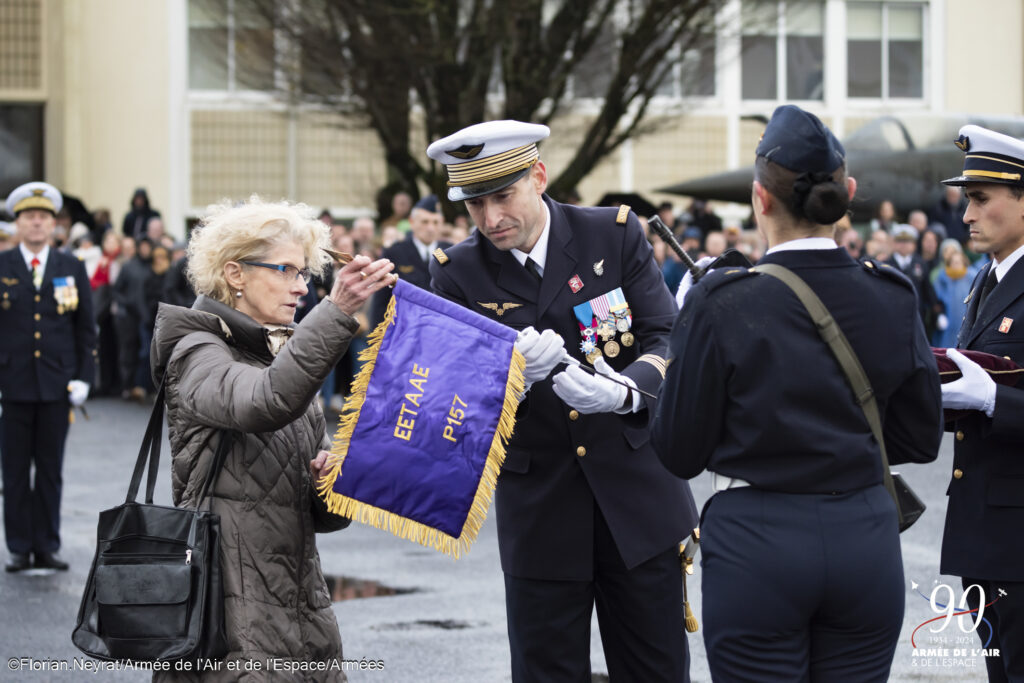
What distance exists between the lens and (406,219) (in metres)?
A: 18.9

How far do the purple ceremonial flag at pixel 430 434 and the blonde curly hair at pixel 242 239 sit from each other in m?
0.44

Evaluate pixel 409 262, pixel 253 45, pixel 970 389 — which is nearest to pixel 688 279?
pixel 970 389

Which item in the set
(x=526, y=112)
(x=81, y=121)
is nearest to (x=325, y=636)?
(x=526, y=112)

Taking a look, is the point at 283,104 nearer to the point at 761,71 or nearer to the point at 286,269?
the point at 761,71

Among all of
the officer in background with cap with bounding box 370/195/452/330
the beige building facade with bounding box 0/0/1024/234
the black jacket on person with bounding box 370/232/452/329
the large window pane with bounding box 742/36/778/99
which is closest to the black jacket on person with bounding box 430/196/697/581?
the black jacket on person with bounding box 370/232/452/329

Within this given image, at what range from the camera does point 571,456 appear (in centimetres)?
420

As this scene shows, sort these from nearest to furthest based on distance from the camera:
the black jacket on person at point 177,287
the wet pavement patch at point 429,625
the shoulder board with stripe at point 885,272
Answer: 1. the shoulder board with stripe at point 885,272
2. the wet pavement patch at point 429,625
3. the black jacket on person at point 177,287

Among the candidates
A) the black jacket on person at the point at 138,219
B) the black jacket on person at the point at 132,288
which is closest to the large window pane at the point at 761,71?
the black jacket on person at the point at 138,219

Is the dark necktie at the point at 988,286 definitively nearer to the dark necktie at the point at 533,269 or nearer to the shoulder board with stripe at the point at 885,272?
the shoulder board with stripe at the point at 885,272

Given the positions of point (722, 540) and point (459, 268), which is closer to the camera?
point (722, 540)

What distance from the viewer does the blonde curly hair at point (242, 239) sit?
13.1ft

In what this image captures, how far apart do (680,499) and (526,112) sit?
16065 millimetres

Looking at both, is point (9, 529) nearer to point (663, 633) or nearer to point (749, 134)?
point (663, 633)

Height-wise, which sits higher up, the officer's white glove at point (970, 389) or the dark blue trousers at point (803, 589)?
the officer's white glove at point (970, 389)
